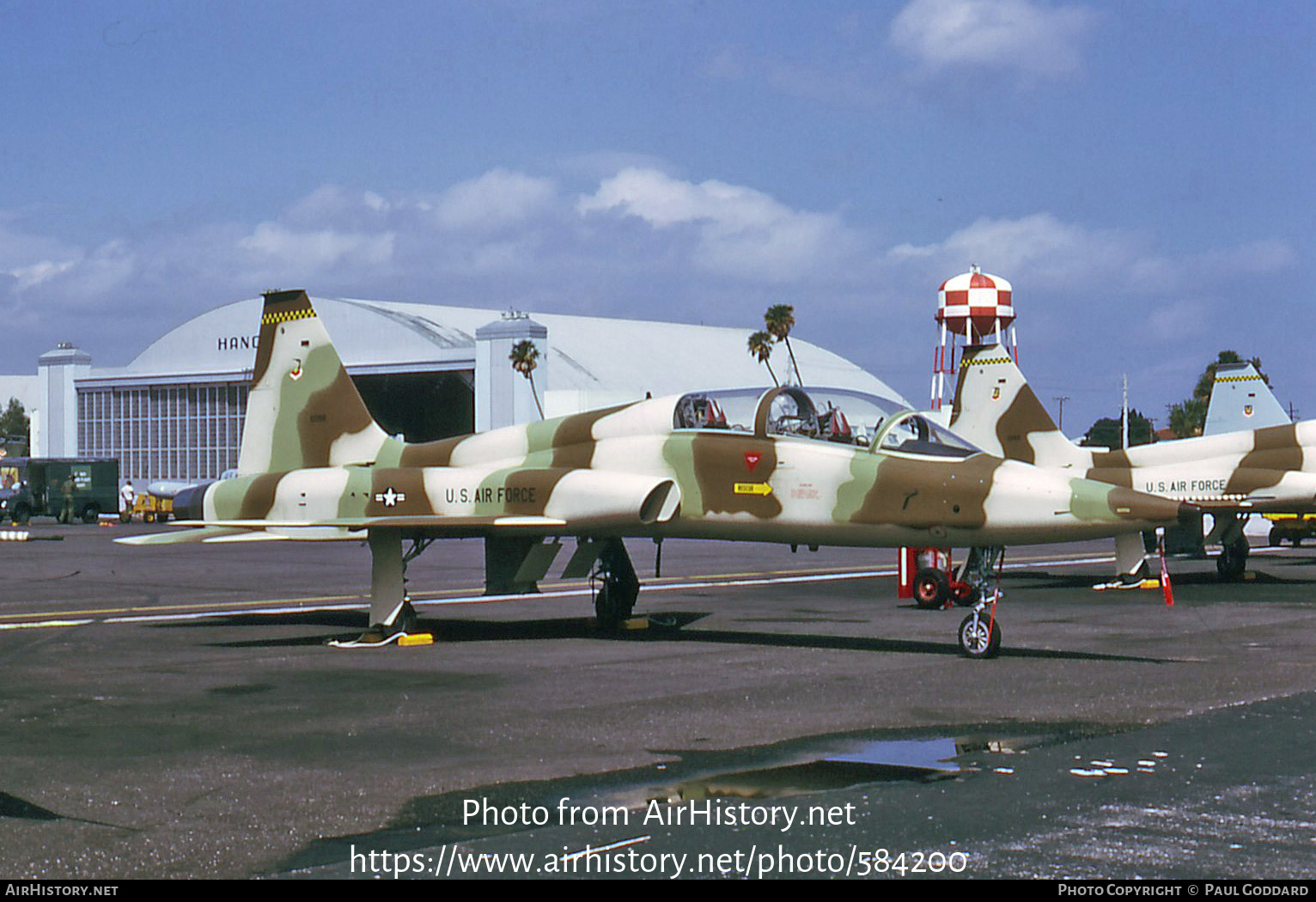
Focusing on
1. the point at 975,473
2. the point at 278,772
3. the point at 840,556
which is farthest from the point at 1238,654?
the point at 840,556

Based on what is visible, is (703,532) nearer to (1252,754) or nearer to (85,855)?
(1252,754)

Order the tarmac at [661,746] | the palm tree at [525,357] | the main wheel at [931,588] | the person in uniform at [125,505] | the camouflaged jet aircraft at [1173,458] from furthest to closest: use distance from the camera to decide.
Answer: the palm tree at [525,357] < the person in uniform at [125,505] < the camouflaged jet aircraft at [1173,458] < the main wheel at [931,588] < the tarmac at [661,746]

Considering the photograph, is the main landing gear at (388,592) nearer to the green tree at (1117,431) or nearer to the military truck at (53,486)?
Answer: the military truck at (53,486)

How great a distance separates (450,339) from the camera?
269 feet

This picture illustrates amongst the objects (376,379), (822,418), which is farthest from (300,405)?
(376,379)

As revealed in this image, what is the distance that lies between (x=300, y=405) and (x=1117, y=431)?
130968mm

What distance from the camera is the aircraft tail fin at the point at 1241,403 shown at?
41.4 metres

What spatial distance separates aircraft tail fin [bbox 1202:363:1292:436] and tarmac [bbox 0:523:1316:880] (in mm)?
23117

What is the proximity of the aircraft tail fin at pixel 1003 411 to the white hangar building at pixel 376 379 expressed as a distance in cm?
4693

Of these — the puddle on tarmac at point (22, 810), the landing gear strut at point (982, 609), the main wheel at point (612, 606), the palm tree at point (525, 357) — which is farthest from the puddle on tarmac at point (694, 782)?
the palm tree at point (525, 357)

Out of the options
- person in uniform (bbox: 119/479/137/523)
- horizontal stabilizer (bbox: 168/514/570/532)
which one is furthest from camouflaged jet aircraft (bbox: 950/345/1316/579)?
person in uniform (bbox: 119/479/137/523)

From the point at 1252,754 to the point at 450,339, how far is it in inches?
2959

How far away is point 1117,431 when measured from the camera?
14100cm

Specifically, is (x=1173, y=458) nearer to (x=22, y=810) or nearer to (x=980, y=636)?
(x=980, y=636)
